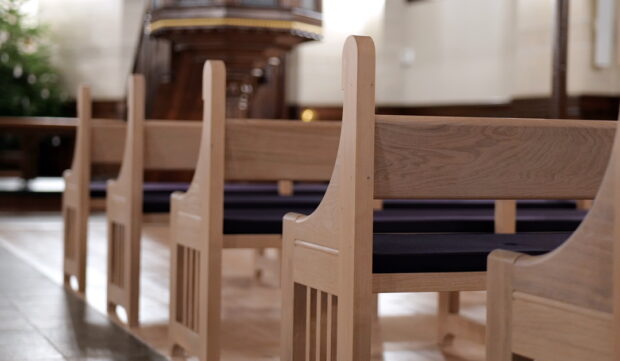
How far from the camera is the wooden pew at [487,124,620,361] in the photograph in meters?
1.71

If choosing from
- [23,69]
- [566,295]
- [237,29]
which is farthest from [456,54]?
[566,295]

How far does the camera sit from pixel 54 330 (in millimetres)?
4078

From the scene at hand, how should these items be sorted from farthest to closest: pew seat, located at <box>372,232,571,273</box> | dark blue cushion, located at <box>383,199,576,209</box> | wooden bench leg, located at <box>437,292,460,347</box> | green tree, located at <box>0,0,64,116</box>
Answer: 1. green tree, located at <box>0,0,64,116</box>
2. dark blue cushion, located at <box>383,199,576,209</box>
3. wooden bench leg, located at <box>437,292,460,347</box>
4. pew seat, located at <box>372,232,571,273</box>

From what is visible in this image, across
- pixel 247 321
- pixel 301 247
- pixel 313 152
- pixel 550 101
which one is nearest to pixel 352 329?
pixel 301 247

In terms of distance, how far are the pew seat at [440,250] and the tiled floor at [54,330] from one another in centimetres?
120

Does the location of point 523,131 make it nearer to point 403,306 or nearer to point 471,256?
point 471,256

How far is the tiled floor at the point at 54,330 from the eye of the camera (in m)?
3.66

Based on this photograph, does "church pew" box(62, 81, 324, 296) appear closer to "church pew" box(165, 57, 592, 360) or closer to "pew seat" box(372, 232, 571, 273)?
"church pew" box(165, 57, 592, 360)

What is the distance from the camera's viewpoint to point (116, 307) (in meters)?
4.70

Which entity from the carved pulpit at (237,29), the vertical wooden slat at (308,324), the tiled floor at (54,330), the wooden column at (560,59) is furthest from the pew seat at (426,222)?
the wooden column at (560,59)

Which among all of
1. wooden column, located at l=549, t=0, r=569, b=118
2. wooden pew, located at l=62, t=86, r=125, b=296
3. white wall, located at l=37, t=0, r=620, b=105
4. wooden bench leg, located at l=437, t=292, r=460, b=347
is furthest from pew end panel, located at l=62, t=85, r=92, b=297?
white wall, located at l=37, t=0, r=620, b=105

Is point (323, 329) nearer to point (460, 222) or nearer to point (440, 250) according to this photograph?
point (440, 250)

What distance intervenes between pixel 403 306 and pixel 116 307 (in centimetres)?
127

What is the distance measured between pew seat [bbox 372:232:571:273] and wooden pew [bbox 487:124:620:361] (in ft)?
2.21
